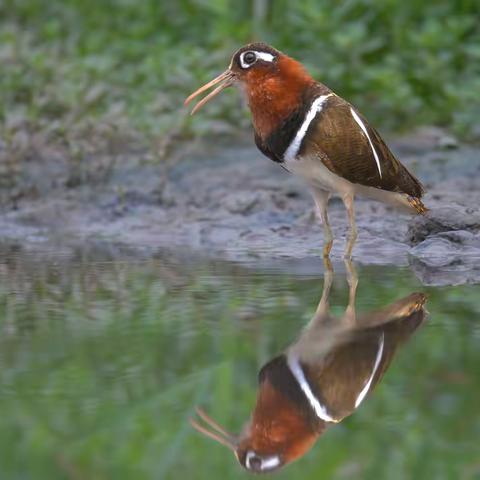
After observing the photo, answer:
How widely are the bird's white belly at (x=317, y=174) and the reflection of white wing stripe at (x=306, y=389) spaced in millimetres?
2138

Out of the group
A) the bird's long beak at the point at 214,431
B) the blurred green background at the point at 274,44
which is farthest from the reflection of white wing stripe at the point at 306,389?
the blurred green background at the point at 274,44

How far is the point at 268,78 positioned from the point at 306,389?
9.33 feet

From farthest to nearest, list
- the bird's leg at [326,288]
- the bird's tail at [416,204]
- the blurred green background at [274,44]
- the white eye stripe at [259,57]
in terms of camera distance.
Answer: the blurred green background at [274,44]
the bird's tail at [416,204]
the white eye stripe at [259,57]
the bird's leg at [326,288]

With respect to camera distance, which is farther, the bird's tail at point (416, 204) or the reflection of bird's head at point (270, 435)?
the bird's tail at point (416, 204)

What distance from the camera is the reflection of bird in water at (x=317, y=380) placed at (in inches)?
128

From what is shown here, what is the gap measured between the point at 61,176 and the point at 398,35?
250 centimetres

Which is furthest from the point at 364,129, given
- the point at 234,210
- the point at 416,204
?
the point at 234,210

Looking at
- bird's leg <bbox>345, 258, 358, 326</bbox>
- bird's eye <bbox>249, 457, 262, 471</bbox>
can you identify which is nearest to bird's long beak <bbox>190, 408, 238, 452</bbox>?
bird's eye <bbox>249, 457, 262, 471</bbox>

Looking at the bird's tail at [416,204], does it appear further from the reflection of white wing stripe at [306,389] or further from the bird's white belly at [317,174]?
the reflection of white wing stripe at [306,389]

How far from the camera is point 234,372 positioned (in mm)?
4027

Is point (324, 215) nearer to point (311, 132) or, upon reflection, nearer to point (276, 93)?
point (311, 132)

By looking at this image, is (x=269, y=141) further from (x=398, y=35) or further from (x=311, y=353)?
(x=398, y=35)

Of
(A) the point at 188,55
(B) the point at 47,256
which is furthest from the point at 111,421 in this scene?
(A) the point at 188,55

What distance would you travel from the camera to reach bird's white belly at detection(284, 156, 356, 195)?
245 inches
